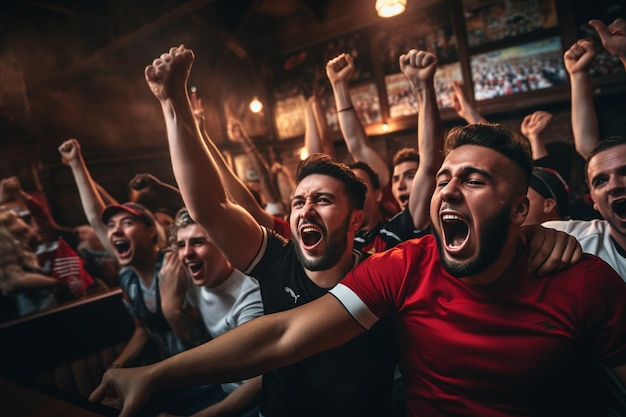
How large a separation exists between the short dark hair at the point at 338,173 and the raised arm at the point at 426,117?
11.8 inches

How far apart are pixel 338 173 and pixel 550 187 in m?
1.58

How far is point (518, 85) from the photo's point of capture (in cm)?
625

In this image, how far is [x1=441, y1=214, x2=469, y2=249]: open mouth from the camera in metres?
1.29

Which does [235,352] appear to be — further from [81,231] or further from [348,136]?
[81,231]

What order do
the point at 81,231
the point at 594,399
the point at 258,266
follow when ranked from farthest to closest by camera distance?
the point at 81,231 → the point at 258,266 → the point at 594,399

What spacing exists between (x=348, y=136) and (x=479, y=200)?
1.24 meters

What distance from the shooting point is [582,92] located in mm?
2037

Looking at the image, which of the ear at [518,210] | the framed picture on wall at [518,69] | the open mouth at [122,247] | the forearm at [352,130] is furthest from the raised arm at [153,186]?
the framed picture on wall at [518,69]

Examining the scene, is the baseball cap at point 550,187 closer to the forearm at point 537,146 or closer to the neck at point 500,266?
the forearm at point 537,146

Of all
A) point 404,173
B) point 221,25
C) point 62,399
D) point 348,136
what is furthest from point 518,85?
point 62,399

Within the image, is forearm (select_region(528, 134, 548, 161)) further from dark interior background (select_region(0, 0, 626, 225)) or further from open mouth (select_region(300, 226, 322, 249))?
dark interior background (select_region(0, 0, 626, 225))

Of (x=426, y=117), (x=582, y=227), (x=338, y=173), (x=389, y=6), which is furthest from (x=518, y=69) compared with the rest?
(x=338, y=173)

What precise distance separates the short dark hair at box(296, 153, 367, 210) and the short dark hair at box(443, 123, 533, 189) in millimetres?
552

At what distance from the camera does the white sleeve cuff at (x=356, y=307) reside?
1.35 m
